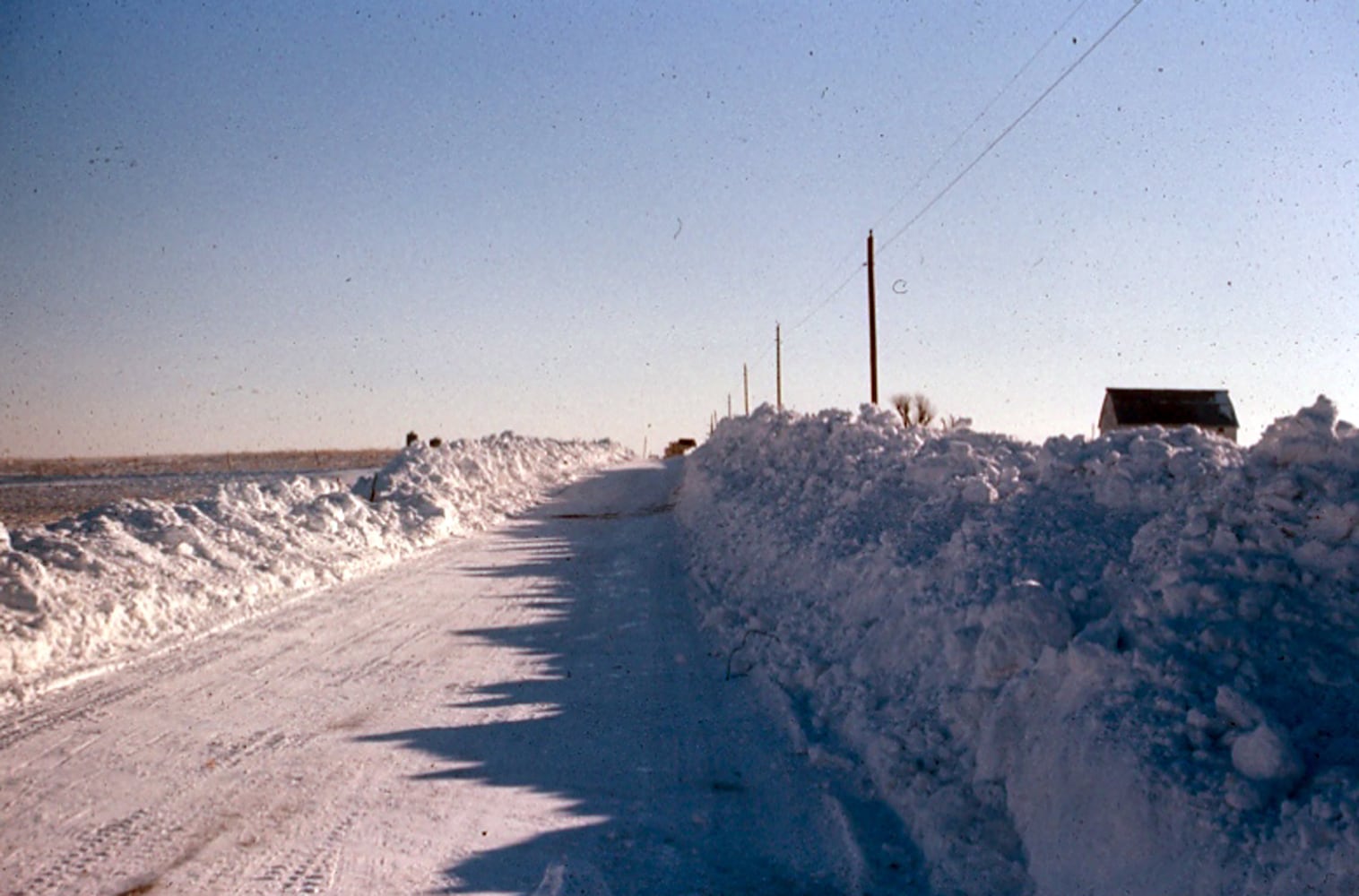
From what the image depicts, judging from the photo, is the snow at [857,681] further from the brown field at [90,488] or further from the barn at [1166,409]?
the barn at [1166,409]

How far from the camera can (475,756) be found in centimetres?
659

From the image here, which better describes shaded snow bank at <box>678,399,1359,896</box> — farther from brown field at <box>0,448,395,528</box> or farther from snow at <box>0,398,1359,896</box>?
brown field at <box>0,448,395,528</box>

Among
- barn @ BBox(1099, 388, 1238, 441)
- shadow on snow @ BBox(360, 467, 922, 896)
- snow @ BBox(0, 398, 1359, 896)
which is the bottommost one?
shadow on snow @ BBox(360, 467, 922, 896)

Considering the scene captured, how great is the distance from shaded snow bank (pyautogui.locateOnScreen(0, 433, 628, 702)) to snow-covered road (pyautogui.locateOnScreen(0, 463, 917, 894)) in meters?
0.58

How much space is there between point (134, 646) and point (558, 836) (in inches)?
231

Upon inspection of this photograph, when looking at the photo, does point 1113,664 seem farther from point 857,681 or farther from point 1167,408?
point 1167,408

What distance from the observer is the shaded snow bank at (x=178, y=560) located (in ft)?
27.9

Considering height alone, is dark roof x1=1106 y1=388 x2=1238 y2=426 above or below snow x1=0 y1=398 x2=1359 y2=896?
above

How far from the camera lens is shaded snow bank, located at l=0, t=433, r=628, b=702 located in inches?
335

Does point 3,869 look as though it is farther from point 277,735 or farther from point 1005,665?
point 1005,665

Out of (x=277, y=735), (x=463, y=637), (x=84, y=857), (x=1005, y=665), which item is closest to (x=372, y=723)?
(x=277, y=735)

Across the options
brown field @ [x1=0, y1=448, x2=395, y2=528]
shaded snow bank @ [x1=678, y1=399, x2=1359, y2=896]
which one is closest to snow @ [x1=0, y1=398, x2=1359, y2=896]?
shaded snow bank @ [x1=678, y1=399, x2=1359, y2=896]

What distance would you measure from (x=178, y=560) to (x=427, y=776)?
671cm

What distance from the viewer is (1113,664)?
5027 mm
